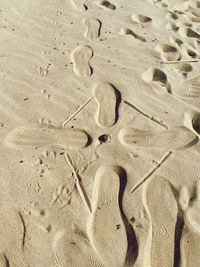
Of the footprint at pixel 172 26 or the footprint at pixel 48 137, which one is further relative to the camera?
the footprint at pixel 172 26

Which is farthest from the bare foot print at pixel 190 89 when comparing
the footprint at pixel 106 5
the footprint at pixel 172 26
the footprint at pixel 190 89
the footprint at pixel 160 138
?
the footprint at pixel 106 5

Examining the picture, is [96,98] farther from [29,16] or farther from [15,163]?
[29,16]

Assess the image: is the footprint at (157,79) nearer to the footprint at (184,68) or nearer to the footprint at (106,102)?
the footprint at (184,68)

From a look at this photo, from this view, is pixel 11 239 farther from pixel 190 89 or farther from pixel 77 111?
pixel 190 89

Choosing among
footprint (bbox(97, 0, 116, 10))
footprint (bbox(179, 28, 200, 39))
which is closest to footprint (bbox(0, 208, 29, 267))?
footprint (bbox(179, 28, 200, 39))

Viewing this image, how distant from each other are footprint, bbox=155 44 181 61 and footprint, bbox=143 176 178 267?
1360mm

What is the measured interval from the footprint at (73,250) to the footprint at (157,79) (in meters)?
1.38

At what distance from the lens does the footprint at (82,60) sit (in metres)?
3.22

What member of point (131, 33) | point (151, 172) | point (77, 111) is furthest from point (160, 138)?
point (131, 33)

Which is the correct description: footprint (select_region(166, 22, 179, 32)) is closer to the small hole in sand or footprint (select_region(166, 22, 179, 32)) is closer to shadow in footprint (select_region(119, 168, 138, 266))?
the small hole in sand

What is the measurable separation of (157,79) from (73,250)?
1.65 meters

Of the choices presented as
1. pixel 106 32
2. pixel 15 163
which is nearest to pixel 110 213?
pixel 15 163

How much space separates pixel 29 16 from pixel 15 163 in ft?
6.07

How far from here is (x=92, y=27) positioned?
3797 millimetres
